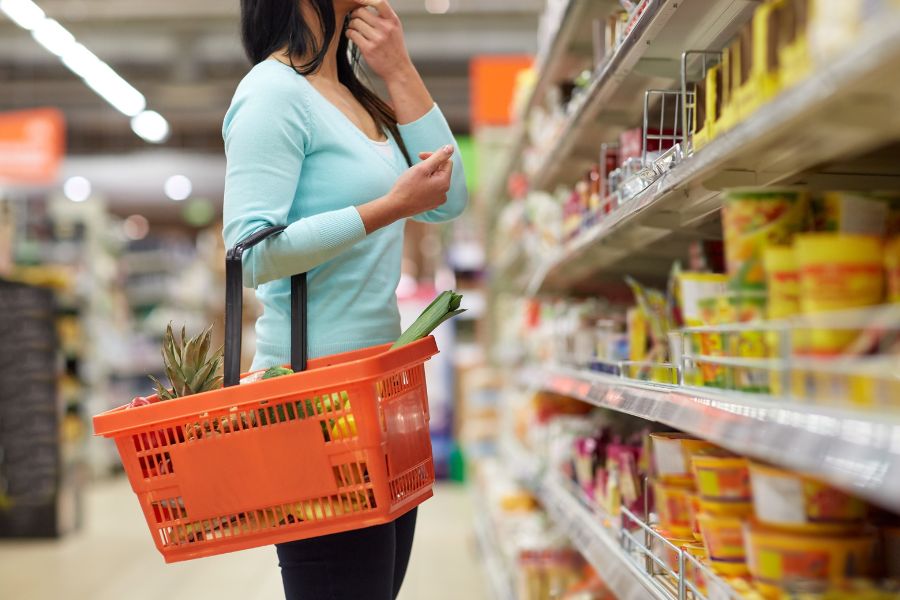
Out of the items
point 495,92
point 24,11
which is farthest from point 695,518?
point 24,11

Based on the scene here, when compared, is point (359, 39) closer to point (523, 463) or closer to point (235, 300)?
point (235, 300)

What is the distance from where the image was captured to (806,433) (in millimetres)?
854

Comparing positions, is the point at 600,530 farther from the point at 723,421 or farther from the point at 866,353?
the point at 866,353

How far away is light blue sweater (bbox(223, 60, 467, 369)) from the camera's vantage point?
1350mm

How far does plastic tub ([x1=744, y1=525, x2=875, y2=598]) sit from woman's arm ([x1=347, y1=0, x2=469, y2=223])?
867 mm

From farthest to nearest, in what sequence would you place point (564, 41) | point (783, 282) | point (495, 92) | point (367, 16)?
1. point (495, 92)
2. point (564, 41)
3. point (367, 16)
4. point (783, 282)

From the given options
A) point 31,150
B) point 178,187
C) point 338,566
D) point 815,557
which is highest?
point 178,187

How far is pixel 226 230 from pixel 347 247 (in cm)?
19

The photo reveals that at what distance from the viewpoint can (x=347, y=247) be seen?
1.38 metres

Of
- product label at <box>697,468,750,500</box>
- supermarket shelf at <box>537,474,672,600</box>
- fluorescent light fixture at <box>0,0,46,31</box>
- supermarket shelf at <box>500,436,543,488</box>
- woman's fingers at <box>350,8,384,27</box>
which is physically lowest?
supermarket shelf at <box>500,436,543,488</box>

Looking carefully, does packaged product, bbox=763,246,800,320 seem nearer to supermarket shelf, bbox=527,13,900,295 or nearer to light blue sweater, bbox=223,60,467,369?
supermarket shelf, bbox=527,13,900,295

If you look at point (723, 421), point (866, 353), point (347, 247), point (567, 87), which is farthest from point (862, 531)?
point (567, 87)

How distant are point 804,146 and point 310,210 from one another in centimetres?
78

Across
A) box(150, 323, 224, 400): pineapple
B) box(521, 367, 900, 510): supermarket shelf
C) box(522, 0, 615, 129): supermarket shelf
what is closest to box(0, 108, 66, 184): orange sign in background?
box(522, 0, 615, 129): supermarket shelf
